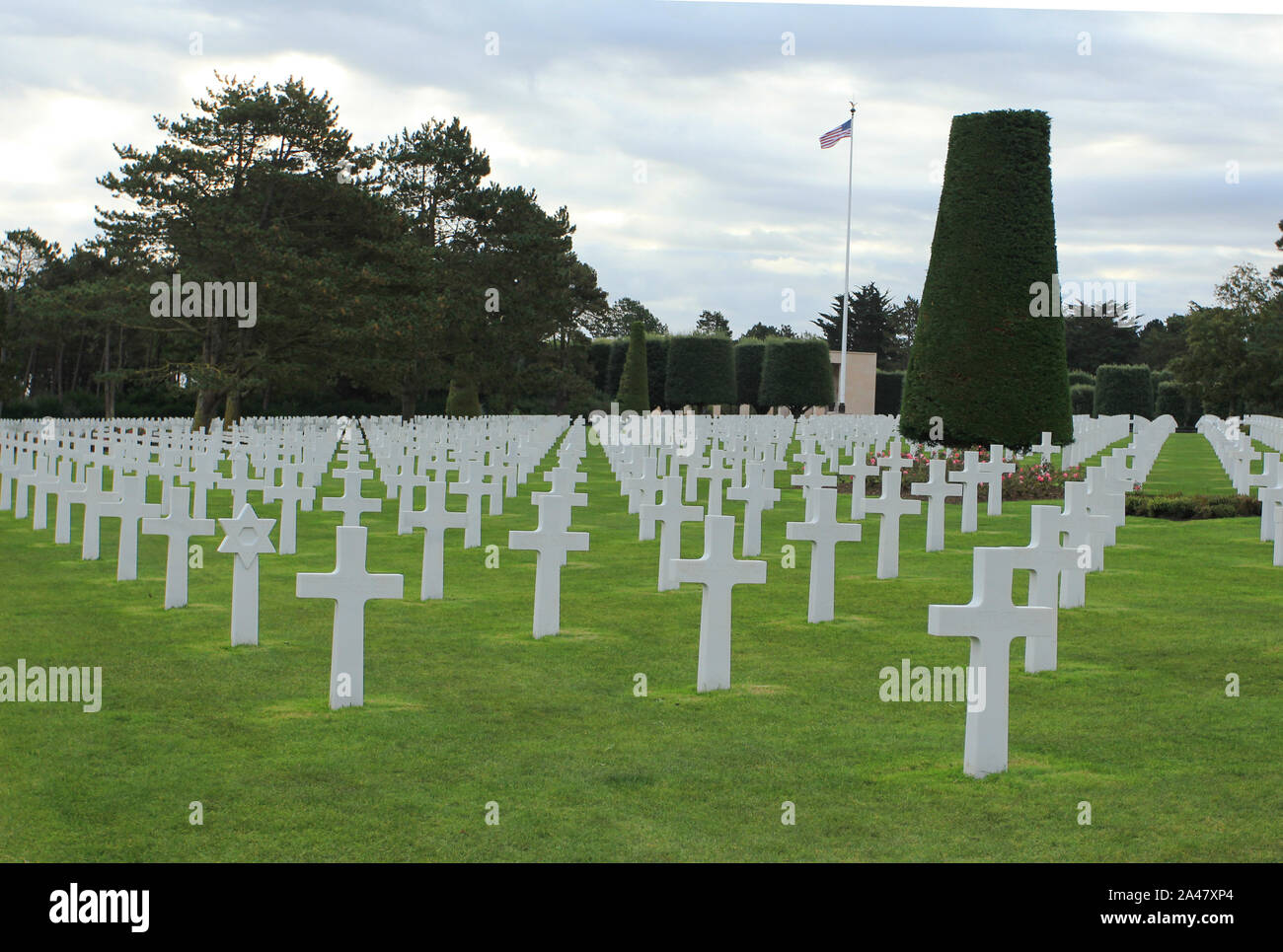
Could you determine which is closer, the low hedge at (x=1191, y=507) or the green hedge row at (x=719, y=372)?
the low hedge at (x=1191, y=507)

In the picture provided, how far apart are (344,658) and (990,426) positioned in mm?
16921

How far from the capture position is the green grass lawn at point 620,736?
4.72m

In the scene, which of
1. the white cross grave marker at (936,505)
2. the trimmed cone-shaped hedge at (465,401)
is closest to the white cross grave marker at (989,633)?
the white cross grave marker at (936,505)

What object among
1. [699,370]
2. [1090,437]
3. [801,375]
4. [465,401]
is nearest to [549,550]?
[1090,437]

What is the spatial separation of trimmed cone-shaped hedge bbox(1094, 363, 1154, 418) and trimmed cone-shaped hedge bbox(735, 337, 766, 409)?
15869 millimetres

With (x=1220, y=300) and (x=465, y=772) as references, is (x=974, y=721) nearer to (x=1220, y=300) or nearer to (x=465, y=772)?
(x=465, y=772)

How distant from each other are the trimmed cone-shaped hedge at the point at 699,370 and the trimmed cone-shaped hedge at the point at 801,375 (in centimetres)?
343

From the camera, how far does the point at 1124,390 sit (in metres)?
59.3

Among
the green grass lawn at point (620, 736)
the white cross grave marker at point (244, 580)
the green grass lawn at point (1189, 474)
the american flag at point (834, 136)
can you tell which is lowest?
the green grass lawn at point (620, 736)

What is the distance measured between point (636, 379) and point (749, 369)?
1077cm

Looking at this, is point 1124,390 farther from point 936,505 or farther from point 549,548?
point 549,548

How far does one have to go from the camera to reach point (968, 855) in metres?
4.55

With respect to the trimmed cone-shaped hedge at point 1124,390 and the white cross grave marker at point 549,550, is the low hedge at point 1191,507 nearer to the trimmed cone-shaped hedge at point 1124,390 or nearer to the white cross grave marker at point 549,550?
the white cross grave marker at point 549,550

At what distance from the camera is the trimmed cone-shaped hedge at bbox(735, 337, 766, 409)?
65.4 meters
